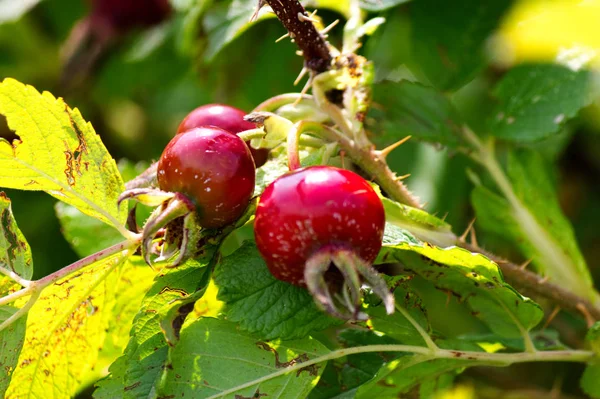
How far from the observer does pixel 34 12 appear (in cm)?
333

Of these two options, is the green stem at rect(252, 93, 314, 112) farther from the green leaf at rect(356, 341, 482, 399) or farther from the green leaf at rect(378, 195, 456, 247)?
the green leaf at rect(356, 341, 482, 399)

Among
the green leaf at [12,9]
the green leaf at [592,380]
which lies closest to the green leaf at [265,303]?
the green leaf at [592,380]

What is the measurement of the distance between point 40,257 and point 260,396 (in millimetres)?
1966

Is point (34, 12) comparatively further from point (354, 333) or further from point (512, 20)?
point (354, 333)

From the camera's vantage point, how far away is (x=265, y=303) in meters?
1.24

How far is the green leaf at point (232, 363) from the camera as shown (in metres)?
1.25

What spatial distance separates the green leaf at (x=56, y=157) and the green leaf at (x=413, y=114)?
0.80 m

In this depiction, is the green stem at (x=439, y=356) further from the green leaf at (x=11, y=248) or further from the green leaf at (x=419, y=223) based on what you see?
the green leaf at (x=11, y=248)

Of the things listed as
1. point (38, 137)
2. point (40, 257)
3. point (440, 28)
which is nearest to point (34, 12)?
point (40, 257)

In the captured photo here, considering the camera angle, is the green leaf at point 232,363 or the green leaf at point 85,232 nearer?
the green leaf at point 232,363

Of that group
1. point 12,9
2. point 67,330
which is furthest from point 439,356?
point 12,9

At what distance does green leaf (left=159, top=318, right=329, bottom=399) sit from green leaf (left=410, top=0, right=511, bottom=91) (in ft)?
3.52

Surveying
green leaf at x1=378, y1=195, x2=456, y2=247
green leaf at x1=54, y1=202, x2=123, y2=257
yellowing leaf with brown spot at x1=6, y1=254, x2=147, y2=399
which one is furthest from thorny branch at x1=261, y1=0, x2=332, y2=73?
green leaf at x1=54, y1=202, x2=123, y2=257

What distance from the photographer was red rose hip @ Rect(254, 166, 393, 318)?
1100 millimetres
